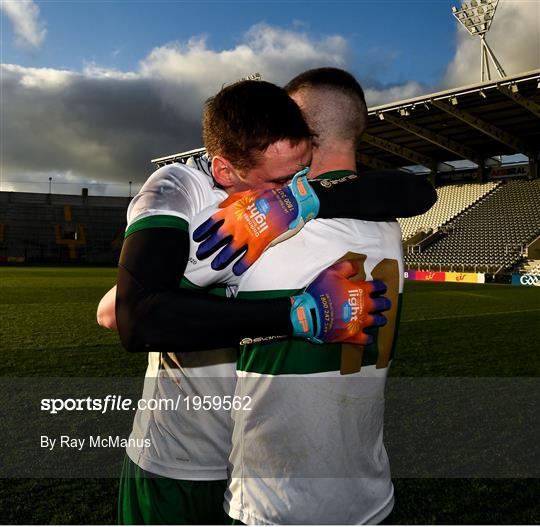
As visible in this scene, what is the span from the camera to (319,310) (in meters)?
1.34

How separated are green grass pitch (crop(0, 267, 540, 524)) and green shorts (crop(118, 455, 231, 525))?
1.67m

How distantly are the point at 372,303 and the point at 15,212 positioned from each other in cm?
5116

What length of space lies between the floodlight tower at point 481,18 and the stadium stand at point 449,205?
22.6 ft

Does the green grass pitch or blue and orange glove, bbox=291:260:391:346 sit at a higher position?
blue and orange glove, bbox=291:260:391:346

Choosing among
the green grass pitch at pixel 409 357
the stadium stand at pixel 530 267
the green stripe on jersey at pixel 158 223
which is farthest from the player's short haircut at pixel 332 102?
the stadium stand at pixel 530 267

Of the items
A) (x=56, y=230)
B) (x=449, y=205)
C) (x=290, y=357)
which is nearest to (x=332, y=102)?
(x=290, y=357)

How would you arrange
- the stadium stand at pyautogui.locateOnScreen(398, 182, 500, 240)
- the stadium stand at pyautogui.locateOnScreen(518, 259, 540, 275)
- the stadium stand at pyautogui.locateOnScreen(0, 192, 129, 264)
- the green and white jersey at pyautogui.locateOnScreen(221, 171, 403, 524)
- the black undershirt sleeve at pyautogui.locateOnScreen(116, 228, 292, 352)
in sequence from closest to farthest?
the black undershirt sleeve at pyautogui.locateOnScreen(116, 228, 292, 352)
the green and white jersey at pyautogui.locateOnScreen(221, 171, 403, 524)
the stadium stand at pyautogui.locateOnScreen(518, 259, 540, 275)
the stadium stand at pyautogui.locateOnScreen(398, 182, 500, 240)
the stadium stand at pyautogui.locateOnScreen(0, 192, 129, 264)

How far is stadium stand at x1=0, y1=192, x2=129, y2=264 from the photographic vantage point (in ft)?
154

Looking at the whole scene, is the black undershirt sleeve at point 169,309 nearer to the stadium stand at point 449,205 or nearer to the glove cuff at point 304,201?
the glove cuff at point 304,201

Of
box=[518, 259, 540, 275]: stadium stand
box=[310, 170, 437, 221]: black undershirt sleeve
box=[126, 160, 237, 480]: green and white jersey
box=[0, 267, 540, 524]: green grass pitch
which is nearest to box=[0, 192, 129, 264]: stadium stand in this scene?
box=[0, 267, 540, 524]: green grass pitch

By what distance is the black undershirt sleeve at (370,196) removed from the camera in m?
1.45

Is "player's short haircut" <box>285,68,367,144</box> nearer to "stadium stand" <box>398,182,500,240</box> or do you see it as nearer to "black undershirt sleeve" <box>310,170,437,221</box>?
"black undershirt sleeve" <box>310,170,437,221</box>

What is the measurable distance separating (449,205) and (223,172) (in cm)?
3544

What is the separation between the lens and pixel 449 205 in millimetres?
34938
